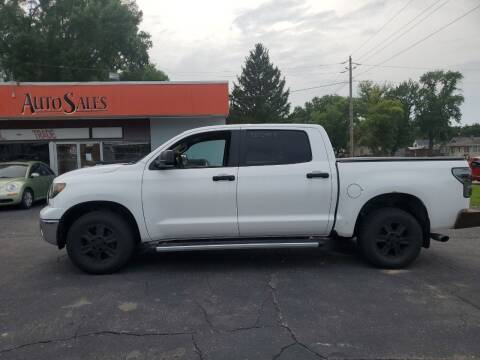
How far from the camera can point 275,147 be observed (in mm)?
5402

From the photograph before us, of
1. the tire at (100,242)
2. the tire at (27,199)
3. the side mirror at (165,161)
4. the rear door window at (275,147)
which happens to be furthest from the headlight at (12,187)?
the rear door window at (275,147)

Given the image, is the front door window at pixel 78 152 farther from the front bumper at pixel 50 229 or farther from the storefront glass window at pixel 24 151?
the front bumper at pixel 50 229

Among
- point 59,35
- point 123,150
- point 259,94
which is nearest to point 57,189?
point 123,150

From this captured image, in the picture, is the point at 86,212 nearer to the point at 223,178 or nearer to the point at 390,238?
the point at 223,178

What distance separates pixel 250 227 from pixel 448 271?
2.69 metres

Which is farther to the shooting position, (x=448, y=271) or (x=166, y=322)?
(x=448, y=271)

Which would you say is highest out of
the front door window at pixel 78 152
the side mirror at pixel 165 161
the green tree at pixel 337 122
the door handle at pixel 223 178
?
the green tree at pixel 337 122

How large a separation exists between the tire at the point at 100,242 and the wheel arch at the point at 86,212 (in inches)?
3.8

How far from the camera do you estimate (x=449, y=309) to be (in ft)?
13.4

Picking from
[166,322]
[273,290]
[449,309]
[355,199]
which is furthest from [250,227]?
[449,309]

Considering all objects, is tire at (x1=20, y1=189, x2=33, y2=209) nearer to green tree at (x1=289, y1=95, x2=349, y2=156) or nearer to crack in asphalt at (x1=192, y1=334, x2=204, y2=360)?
crack in asphalt at (x1=192, y1=334, x2=204, y2=360)

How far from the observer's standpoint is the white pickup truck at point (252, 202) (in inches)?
204

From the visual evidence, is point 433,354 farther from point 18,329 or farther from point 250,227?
point 18,329

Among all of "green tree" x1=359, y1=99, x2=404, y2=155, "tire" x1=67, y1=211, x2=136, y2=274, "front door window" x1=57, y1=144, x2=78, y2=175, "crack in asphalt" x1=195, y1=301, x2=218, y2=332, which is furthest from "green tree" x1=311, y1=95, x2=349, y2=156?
"crack in asphalt" x1=195, y1=301, x2=218, y2=332
